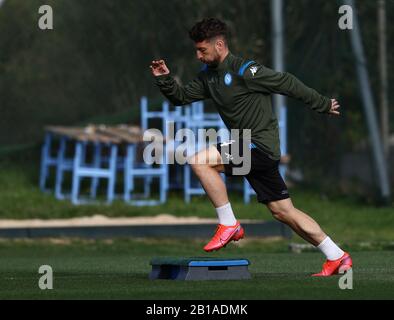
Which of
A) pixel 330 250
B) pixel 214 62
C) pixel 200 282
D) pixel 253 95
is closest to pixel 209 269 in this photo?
pixel 200 282

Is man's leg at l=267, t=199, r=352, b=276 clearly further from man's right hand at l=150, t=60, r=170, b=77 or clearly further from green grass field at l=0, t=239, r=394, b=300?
man's right hand at l=150, t=60, r=170, b=77

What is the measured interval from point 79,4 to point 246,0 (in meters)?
10.7

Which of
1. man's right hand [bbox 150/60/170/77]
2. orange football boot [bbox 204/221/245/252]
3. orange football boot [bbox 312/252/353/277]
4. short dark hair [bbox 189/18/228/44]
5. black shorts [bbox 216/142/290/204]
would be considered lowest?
orange football boot [bbox 312/252/353/277]

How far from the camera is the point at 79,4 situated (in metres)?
38.3

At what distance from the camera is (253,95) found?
9.86 meters

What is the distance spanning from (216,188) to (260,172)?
1.24 feet

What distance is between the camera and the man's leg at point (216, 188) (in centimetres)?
975

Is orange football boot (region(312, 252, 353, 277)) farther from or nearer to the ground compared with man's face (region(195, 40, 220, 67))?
nearer to the ground

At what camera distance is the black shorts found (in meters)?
9.73

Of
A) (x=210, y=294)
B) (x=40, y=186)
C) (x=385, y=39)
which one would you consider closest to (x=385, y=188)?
(x=385, y=39)

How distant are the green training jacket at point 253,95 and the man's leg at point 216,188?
0.33 metres

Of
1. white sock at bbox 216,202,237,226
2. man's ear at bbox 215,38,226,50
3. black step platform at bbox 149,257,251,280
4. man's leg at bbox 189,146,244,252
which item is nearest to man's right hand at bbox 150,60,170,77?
man's ear at bbox 215,38,226,50

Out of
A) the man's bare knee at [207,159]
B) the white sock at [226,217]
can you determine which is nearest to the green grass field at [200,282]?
the white sock at [226,217]

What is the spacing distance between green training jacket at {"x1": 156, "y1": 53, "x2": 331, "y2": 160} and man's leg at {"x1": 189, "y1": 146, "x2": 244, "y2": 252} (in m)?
0.33
